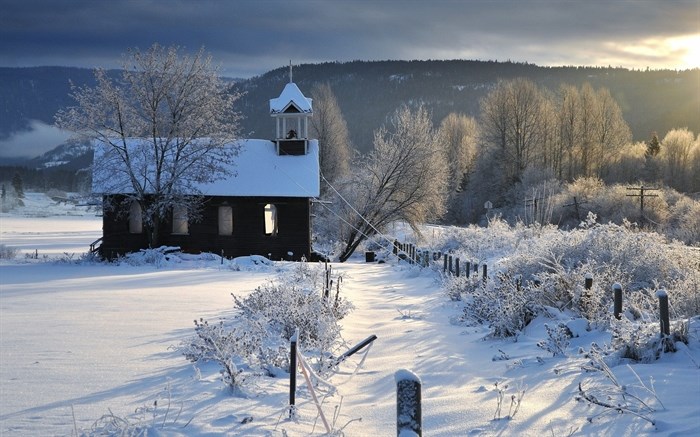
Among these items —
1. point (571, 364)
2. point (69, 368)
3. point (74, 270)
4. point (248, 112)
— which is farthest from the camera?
point (248, 112)

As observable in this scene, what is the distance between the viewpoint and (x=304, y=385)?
7035mm

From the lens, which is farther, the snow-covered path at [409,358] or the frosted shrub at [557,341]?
the frosted shrub at [557,341]

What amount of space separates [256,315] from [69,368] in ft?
9.61

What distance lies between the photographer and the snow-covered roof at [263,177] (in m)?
29.8

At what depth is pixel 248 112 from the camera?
138750 millimetres

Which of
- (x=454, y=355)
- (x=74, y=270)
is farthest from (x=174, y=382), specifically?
(x=74, y=270)

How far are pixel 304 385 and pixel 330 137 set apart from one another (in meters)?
49.6

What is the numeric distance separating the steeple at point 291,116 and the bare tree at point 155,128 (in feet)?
9.05

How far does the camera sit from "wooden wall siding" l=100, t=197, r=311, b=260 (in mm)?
29906

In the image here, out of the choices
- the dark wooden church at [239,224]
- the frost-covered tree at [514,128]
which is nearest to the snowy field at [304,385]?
the dark wooden church at [239,224]

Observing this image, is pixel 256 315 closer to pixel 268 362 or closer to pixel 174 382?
pixel 268 362

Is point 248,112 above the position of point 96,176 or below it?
above

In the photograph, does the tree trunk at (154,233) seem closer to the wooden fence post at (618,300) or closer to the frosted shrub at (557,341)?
the frosted shrub at (557,341)

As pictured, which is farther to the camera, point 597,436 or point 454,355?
point 454,355
